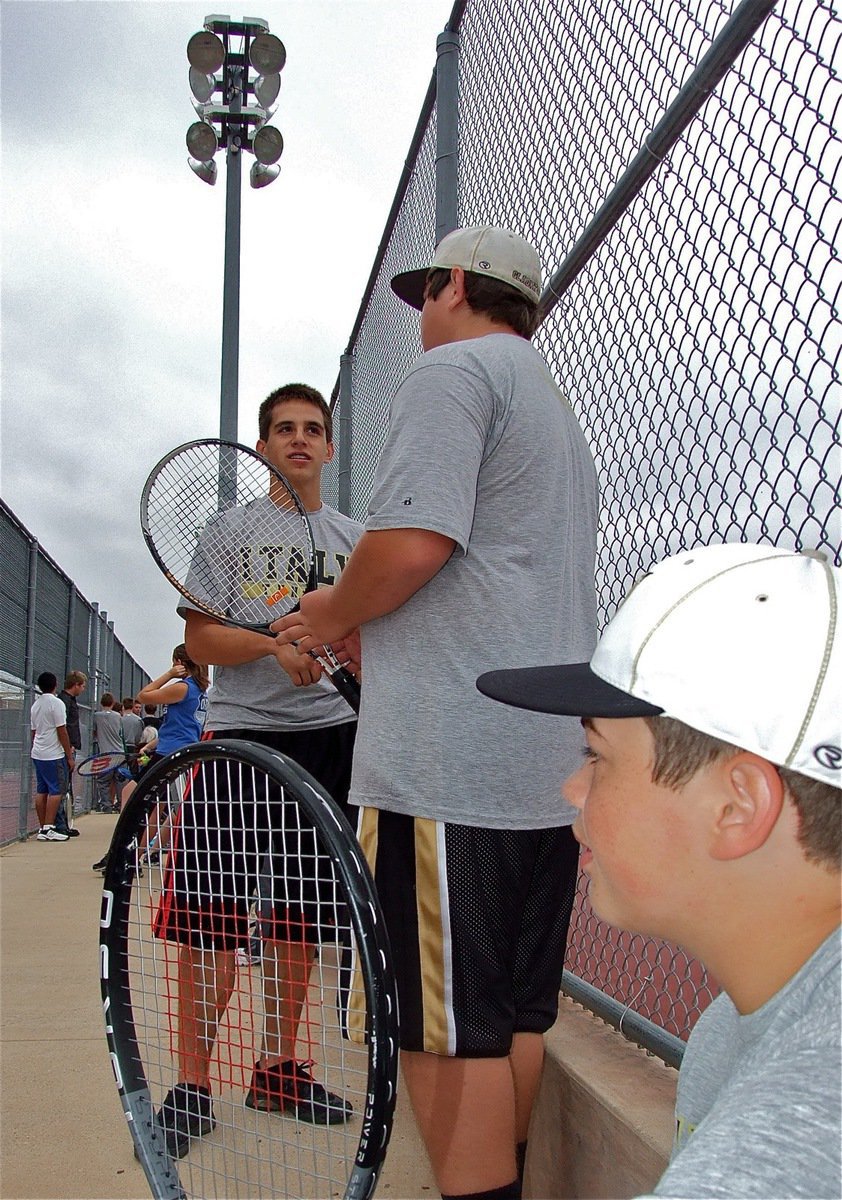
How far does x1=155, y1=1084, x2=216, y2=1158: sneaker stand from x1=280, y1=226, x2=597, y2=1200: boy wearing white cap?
0.44 metres

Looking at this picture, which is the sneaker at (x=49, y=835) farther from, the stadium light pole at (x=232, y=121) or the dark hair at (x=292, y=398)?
the dark hair at (x=292, y=398)

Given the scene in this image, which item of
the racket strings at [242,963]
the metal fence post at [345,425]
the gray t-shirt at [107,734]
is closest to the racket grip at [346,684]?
the racket strings at [242,963]

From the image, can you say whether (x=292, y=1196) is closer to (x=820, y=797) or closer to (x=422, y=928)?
(x=422, y=928)

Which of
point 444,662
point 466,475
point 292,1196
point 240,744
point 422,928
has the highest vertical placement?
point 466,475

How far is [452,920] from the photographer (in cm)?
183

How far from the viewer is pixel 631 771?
108 cm

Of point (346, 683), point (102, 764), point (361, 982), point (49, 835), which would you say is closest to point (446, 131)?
point (346, 683)

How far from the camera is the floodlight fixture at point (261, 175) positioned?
671 cm

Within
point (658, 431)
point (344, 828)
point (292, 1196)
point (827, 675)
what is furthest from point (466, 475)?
point (292, 1196)

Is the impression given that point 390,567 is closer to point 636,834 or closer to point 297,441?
point 636,834

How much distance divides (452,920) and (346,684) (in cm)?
86

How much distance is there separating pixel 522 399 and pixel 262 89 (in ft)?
17.0

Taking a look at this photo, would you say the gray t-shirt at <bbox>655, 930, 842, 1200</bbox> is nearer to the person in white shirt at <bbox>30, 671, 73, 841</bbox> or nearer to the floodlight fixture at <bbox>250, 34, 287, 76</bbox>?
the floodlight fixture at <bbox>250, 34, 287, 76</bbox>

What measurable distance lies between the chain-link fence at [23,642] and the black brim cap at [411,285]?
6.78 metres
